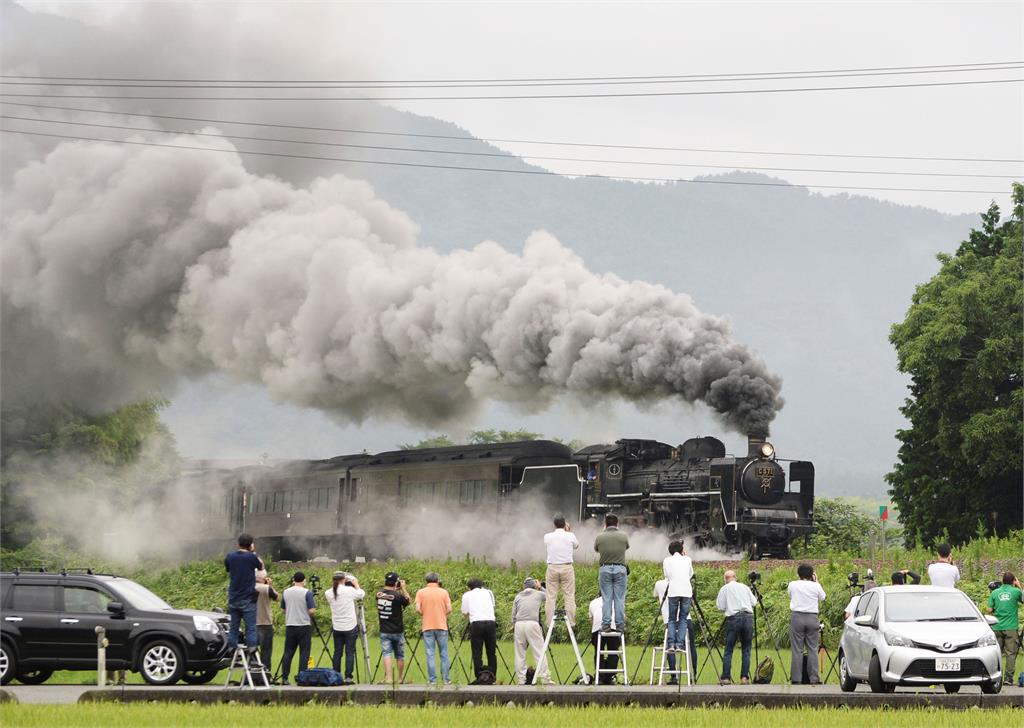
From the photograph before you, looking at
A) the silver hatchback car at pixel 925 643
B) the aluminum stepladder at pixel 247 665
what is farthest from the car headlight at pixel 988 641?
the aluminum stepladder at pixel 247 665

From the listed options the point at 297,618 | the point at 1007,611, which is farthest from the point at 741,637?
the point at 297,618

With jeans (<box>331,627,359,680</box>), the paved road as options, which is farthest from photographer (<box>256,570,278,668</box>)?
the paved road

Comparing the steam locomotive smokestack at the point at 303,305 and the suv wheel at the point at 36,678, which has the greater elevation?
the steam locomotive smokestack at the point at 303,305

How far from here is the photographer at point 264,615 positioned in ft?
59.8

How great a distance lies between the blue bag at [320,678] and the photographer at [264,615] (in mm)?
548

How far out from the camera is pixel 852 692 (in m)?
16.3

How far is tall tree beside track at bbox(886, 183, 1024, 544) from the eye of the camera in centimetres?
4338

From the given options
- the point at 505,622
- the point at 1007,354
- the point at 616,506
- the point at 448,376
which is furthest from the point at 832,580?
the point at 1007,354

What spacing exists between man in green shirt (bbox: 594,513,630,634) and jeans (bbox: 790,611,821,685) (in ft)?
7.17

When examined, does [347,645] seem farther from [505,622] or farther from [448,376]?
[448,376]

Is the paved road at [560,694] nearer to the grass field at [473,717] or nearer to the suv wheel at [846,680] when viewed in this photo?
the suv wheel at [846,680]

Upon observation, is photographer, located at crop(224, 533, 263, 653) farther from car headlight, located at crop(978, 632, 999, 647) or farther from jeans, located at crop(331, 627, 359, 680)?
car headlight, located at crop(978, 632, 999, 647)

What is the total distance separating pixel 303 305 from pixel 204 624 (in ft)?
73.4

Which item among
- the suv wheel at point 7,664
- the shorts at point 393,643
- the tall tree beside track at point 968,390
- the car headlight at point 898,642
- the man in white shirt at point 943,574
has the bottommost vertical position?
the suv wheel at point 7,664
